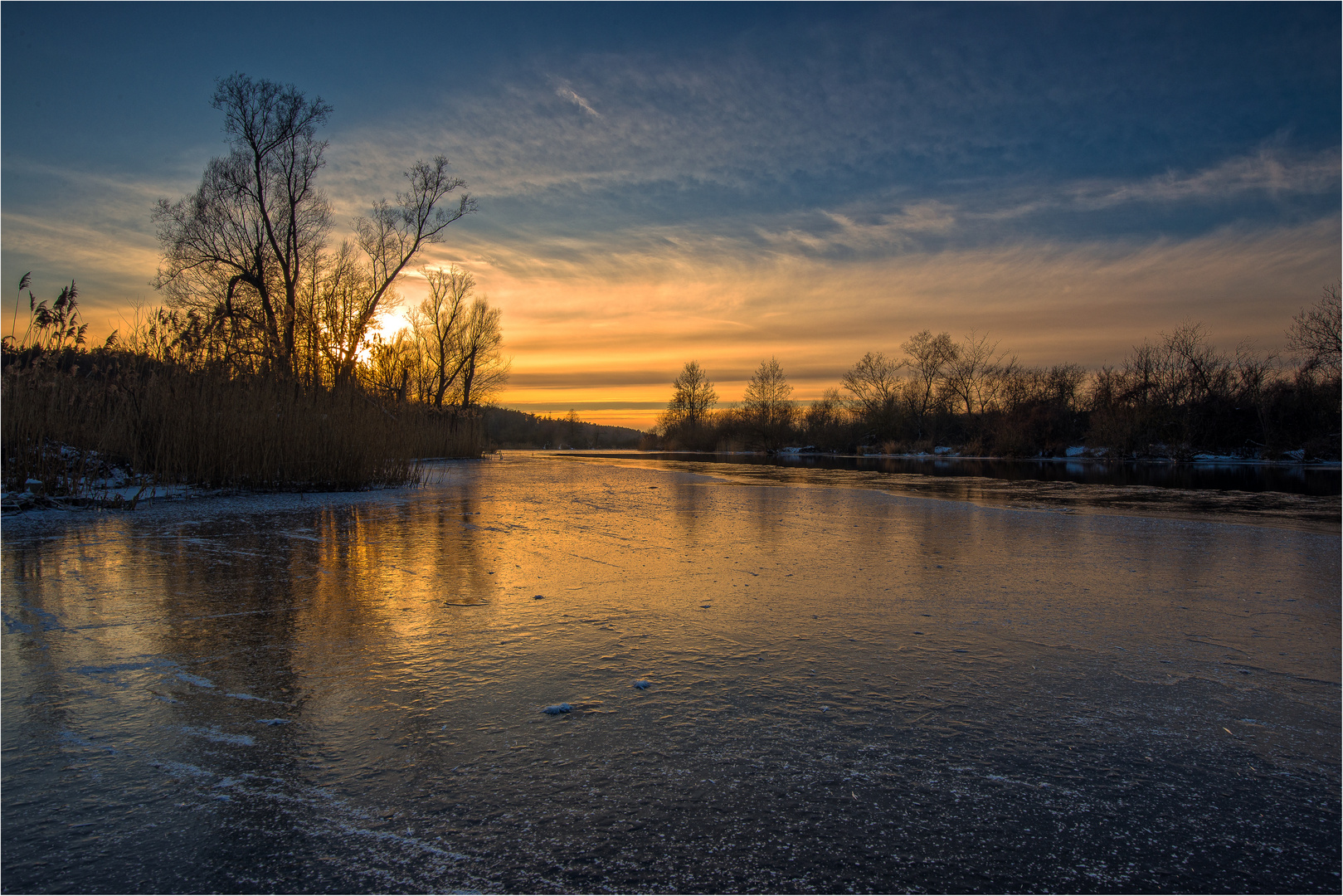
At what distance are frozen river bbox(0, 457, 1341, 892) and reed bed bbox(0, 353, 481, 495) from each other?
385 centimetres

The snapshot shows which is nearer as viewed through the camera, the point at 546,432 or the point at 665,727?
the point at 665,727

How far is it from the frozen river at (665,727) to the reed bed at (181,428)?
12.6 feet

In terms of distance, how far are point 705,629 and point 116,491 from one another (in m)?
8.64

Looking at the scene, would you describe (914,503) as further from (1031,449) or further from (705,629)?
(1031,449)

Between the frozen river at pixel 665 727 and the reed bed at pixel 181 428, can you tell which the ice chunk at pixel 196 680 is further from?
the reed bed at pixel 181 428

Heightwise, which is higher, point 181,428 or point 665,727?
point 181,428

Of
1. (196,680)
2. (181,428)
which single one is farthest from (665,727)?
(181,428)

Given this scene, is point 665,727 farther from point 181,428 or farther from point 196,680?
point 181,428

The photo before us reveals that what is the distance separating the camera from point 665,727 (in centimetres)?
218

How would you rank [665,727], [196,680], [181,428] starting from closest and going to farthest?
[665,727], [196,680], [181,428]

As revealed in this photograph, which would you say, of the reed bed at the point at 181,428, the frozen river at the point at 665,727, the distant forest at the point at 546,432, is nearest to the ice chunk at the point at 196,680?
the frozen river at the point at 665,727

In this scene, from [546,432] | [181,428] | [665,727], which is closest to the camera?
[665,727]

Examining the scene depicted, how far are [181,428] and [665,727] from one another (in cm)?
975

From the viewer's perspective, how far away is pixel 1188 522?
24.8ft
